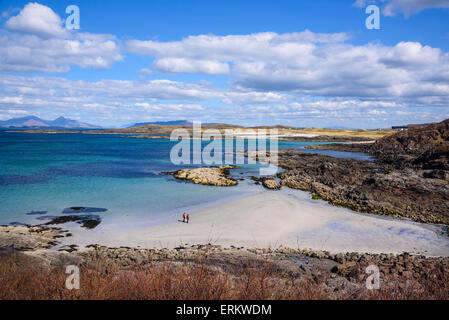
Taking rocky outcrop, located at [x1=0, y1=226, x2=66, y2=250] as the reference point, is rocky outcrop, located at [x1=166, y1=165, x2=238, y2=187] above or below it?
above

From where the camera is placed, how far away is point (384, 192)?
2783 cm

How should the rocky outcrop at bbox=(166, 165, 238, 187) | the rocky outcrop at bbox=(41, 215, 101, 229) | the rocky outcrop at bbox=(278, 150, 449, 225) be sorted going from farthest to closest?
1. the rocky outcrop at bbox=(166, 165, 238, 187)
2. the rocky outcrop at bbox=(278, 150, 449, 225)
3. the rocky outcrop at bbox=(41, 215, 101, 229)

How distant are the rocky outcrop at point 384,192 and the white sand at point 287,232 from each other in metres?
2.00

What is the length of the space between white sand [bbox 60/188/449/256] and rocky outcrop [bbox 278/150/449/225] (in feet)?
6.57

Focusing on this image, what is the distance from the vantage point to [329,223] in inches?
808

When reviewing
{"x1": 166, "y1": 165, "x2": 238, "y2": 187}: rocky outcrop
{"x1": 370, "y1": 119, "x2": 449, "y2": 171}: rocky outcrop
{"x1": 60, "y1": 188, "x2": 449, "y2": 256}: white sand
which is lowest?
{"x1": 60, "y1": 188, "x2": 449, "y2": 256}: white sand

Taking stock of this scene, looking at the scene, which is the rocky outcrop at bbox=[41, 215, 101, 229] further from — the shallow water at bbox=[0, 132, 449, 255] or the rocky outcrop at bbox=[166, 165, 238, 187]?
the rocky outcrop at bbox=[166, 165, 238, 187]

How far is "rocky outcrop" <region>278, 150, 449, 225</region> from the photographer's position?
902 inches

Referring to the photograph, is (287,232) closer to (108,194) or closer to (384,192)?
(384,192)

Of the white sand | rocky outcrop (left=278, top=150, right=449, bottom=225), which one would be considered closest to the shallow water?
the white sand

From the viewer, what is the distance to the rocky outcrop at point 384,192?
22.9m

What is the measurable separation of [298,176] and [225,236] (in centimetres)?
2322
